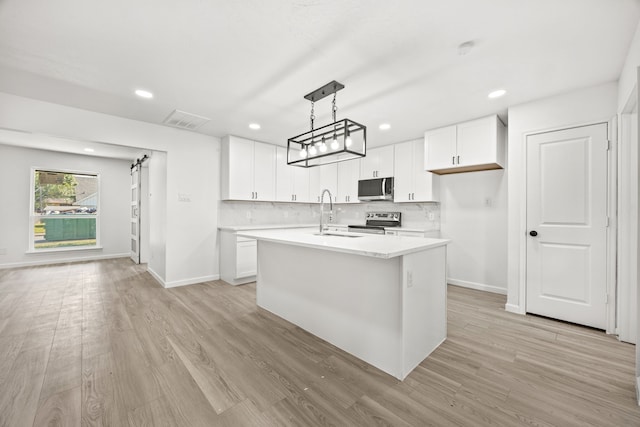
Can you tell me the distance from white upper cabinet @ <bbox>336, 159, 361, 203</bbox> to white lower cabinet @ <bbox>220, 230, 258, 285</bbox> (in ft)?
7.56

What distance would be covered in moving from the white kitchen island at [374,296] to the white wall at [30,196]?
5.72 m

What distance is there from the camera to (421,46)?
2.05m

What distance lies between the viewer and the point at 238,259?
13.7ft

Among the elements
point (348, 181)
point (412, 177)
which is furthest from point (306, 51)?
point (348, 181)

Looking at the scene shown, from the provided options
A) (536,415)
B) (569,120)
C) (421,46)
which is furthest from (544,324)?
(421,46)

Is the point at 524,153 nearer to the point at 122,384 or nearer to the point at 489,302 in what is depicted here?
the point at 489,302

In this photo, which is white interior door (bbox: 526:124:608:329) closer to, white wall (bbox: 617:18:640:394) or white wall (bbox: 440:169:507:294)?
white wall (bbox: 617:18:640:394)

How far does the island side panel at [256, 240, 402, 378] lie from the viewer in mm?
1911

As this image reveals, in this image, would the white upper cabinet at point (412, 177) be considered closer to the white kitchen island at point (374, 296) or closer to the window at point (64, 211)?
the white kitchen island at point (374, 296)

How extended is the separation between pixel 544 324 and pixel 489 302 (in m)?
0.70

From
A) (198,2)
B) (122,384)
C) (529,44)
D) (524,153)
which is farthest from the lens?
(524,153)

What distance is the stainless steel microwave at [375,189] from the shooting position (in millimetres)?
4867

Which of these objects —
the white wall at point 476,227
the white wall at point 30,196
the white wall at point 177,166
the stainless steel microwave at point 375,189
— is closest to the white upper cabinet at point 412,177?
the stainless steel microwave at point 375,189

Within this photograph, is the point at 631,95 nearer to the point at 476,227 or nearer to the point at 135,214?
the point at 476,227
